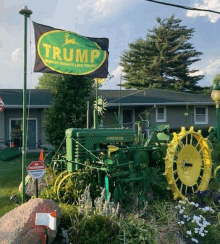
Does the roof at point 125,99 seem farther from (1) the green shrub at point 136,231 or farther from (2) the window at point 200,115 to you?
(1) the green shrub at point 136,231

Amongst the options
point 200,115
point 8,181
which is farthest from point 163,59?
point 8,181

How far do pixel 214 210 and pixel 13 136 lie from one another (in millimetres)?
13136

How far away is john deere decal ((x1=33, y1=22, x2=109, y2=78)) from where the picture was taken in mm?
5645

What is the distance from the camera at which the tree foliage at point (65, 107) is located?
1159cm

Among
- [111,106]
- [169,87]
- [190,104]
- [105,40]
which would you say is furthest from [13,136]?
[169,87]

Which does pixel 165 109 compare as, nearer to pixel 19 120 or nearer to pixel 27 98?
pixel 27 98

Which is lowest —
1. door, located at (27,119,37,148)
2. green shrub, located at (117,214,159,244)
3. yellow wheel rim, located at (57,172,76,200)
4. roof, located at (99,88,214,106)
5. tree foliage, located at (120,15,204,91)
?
green shrub, located at (117,214,159,244)

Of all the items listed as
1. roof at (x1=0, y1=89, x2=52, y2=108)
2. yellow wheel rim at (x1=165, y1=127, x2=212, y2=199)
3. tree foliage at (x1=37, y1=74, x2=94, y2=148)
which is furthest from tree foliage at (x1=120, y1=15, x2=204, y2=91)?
yellow wheel rim at (x1=165, y1=127, x2=212, y2=199)

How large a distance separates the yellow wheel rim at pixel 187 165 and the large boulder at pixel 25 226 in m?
2.46

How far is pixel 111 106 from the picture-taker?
17.8m

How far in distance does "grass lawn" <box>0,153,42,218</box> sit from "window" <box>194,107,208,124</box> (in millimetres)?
11741

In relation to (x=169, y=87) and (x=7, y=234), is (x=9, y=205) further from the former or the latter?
(x=169, y=87)

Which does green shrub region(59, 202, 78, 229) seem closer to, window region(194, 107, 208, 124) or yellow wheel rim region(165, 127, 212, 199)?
yellow wheel rim region(165, 127, 212, 199)

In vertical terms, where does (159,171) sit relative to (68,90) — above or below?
below
